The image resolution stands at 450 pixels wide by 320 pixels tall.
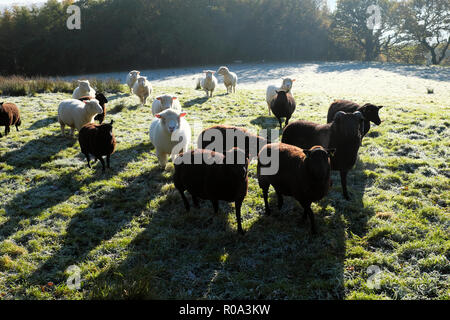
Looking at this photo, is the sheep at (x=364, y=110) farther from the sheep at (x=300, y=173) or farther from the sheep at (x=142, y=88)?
the sheep at (x=142, y=88)

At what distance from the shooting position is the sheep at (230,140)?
6.14 m

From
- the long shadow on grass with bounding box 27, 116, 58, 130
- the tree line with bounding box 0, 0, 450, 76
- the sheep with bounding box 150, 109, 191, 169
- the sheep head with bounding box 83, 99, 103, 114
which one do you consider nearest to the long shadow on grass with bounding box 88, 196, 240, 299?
the sheep with bounding box 150, 109, 191, 169

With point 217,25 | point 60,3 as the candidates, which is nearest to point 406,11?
point 217,25

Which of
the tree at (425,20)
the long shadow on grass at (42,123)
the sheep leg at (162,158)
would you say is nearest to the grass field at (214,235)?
the sheep leg at (162,158)

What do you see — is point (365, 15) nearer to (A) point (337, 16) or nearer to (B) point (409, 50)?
(A) point (337, 16)

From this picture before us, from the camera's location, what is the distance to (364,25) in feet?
157

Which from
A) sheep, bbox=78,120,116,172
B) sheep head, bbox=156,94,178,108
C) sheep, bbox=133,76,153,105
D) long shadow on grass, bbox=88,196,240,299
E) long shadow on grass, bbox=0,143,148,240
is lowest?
long shadow on grass, bbox=88,196,240,299

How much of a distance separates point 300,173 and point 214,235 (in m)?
1.71

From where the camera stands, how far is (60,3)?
36688mm

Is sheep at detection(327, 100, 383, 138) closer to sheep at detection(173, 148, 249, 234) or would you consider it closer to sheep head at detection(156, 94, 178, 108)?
sheep at detection(173, 148, 249, 234)

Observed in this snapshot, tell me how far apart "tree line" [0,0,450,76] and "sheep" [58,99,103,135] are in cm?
3127

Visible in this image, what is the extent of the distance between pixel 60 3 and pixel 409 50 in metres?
52.9

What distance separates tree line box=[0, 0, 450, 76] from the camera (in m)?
35.0

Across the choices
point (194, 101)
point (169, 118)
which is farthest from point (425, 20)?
Answer: point (169, 118)
